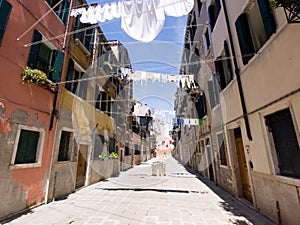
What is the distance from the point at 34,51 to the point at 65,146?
4.11 meters

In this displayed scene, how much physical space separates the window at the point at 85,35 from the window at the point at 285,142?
8778 millimetres

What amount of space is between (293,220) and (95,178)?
9.15 metres

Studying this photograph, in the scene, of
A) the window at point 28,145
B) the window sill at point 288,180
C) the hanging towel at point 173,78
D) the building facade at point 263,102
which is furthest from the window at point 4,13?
the window sill at point 288,180

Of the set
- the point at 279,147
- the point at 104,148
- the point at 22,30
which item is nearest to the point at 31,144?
the point at 22,30

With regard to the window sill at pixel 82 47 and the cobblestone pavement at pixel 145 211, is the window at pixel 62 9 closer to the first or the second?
the window sill at pixel 82 47

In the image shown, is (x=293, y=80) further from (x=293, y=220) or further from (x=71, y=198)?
(x=71, y=198)

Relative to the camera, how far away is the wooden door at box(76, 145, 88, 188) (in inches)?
329

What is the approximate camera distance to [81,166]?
872 centimetres

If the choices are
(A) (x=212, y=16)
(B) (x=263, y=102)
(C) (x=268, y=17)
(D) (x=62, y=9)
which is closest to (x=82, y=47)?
(D) (x=62, y=9)

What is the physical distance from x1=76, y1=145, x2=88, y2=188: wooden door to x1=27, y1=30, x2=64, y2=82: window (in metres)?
4.11

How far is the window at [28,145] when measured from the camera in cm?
487

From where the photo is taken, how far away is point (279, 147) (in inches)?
157

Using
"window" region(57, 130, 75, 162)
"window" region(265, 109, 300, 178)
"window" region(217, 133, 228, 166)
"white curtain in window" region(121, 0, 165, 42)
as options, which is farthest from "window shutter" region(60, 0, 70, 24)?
"window" region(217, 133, 228, 166)

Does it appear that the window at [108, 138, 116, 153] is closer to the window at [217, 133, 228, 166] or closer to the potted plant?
the potted plant
